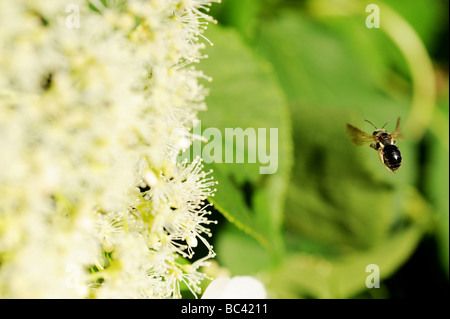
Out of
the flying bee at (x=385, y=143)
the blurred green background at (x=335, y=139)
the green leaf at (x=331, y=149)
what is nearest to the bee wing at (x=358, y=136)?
the flying bee at (x=385, y=143)

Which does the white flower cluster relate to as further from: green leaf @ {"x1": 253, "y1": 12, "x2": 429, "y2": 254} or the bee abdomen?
green leaf @ {"x1": 253, "y1": 12, "x2": 429, "y2": 254}

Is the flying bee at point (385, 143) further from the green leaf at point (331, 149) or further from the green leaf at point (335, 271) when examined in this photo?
the green leaf at point (335, 271)

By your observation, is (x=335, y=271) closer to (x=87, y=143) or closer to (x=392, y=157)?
(x=392, y=157)

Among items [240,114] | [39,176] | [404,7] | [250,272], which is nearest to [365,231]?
[250,272]
